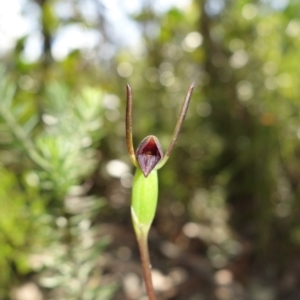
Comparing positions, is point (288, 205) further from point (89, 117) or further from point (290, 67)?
point (89, 117)

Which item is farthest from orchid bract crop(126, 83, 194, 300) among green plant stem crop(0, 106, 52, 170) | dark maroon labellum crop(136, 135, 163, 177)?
green plant stem crop(0, 106, 52, 170)

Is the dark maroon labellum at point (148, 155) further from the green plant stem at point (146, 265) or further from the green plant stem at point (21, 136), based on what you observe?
the green plant stem at point (21, 136)

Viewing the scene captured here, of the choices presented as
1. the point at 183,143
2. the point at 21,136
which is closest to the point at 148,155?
the point at 21,136

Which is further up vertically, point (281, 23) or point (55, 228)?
point (281, 23)

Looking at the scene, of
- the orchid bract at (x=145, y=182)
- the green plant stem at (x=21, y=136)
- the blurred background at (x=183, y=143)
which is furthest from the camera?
the blurred background at (x=183, y=143)

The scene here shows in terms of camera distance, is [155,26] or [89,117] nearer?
[89,117]

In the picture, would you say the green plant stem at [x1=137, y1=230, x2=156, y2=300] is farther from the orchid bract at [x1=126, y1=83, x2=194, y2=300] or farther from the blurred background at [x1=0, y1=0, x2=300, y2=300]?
the blurred background at [x1=0, y1=0, x2=300, y2=300]

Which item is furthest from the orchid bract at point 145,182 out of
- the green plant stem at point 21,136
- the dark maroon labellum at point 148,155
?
the green plant stem at point 21,136

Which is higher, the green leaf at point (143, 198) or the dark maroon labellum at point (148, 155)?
the dark maroon labellum at point (148, 155)

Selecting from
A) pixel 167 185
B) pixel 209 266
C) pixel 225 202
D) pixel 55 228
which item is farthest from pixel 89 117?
pixel 225 202
